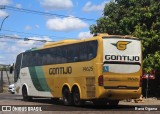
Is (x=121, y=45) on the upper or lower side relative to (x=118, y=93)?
upper

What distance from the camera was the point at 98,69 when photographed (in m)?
21.1

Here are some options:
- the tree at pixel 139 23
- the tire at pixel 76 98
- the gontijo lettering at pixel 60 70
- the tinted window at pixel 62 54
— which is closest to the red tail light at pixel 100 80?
the tinted window at pixel 62 54

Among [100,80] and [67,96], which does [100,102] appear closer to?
[67,96]

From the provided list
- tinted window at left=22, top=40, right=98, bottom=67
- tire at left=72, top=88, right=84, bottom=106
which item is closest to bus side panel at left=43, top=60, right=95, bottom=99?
tinted window at left=22, top=40, right=98, bottom=67

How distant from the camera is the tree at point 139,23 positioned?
115ft

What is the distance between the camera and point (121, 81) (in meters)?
21.5

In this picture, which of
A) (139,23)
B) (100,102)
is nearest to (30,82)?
(100,102)

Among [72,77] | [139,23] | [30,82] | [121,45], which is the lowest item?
[30,82]

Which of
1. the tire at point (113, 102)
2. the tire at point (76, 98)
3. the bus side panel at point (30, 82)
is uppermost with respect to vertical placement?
the bus side panel at point (30, 82)

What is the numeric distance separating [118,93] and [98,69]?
160 centimetres

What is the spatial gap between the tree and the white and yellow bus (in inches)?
453

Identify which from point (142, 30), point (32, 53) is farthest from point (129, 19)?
point (32, 53)

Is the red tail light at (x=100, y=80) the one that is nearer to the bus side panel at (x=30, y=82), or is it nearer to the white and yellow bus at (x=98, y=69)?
the white and yellow bus at (x=98, y=69)

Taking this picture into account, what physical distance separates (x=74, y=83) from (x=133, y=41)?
3869 mm
